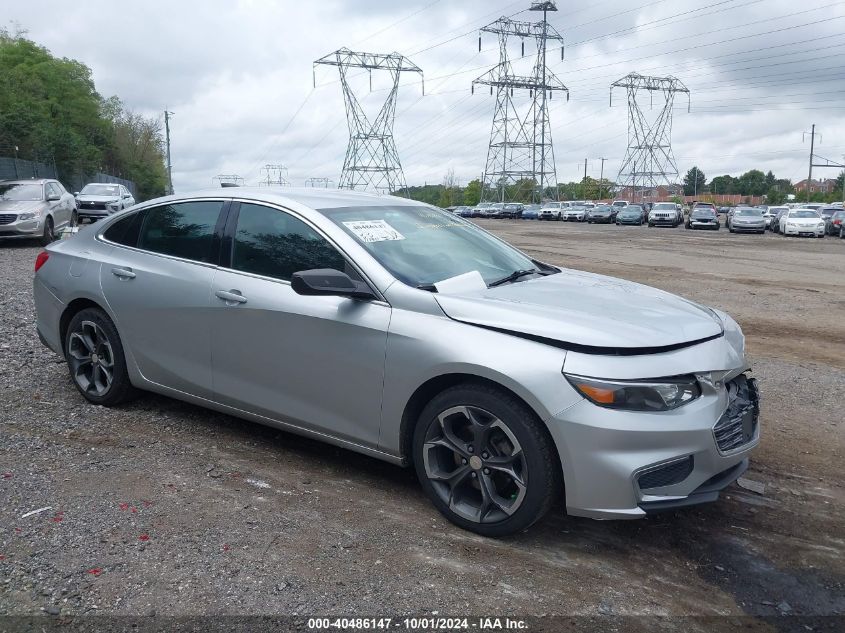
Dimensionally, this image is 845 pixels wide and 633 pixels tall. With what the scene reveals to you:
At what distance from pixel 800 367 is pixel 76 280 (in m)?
6.28

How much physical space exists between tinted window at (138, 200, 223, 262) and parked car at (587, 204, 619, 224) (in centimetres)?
5570

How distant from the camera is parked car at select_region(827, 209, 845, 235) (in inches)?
1384

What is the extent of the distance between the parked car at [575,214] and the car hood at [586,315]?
59.1 m

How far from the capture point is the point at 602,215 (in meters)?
58.3

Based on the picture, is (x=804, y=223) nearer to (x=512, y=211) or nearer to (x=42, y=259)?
(x=42, y=259)

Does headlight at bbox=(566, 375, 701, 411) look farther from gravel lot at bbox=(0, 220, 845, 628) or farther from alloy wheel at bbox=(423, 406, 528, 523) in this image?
gravel lot at bbox=(0, 220, 845, 628)

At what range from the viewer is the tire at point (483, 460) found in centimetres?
342

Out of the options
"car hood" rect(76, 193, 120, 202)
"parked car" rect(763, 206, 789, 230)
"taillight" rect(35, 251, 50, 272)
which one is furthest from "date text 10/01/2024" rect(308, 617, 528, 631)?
"parked car" rect(763, 206, 789, 230)

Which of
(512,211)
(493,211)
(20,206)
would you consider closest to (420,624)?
(20,206)

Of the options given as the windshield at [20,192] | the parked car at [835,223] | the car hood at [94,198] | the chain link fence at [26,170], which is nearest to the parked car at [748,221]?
the parked car at [835,223]

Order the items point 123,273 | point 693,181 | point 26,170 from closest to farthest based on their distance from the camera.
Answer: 1. point 123,273
2. point 26,170
3. point 693,181

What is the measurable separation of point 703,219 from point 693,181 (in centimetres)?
11306

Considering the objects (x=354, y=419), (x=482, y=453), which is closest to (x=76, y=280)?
(x=354, y=419)

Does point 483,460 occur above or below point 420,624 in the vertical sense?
above
